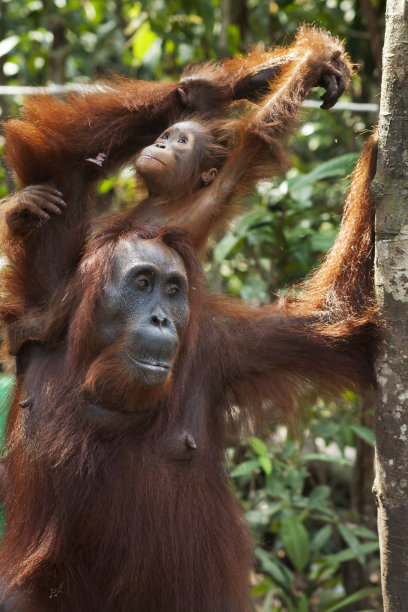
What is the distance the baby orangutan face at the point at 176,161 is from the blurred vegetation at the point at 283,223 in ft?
0.80

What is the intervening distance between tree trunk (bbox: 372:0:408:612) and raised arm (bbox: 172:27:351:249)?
0.61 metres

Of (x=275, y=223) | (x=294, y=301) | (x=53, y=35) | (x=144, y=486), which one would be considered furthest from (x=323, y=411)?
(x=53, y=35)

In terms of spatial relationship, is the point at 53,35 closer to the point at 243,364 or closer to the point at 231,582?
the point at 243,364

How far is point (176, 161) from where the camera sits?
117 inches

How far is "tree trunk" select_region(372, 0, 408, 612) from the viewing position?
2.08 m

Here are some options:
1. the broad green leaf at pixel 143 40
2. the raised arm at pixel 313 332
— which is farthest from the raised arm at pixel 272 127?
the broad green leaf at pixel 143 40

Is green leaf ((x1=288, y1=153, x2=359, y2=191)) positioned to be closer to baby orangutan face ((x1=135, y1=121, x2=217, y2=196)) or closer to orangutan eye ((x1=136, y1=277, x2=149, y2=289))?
baby orangutan face ((x1=135, y1=121, x2=217, y2=196))

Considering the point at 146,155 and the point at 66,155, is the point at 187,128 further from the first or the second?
the point at 66,155

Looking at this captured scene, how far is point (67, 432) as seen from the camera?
2426 millimetres

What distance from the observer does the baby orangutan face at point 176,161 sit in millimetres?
2939

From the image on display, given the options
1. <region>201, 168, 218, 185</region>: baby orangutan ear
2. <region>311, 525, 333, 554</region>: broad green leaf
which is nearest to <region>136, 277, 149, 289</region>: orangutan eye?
<region>201, 168, 218, 185</region>: baby orangutan ear

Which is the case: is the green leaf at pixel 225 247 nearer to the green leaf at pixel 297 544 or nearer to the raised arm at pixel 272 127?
the raised arm at pixel 272 127

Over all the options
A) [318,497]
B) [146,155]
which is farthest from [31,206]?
[318,497]

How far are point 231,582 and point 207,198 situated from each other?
1.48 metres
